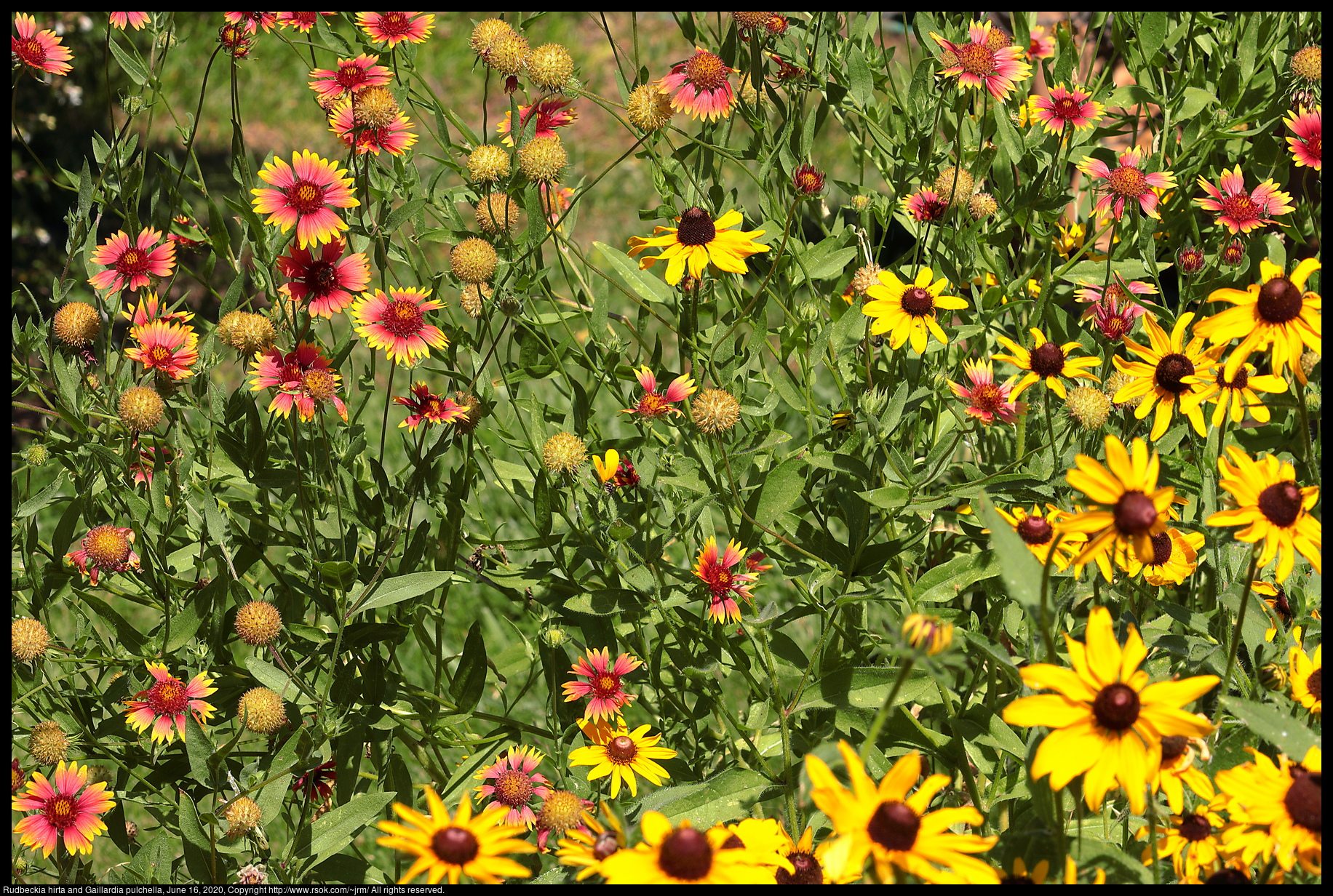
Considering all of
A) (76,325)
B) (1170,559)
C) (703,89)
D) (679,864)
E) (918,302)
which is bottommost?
(679,864)

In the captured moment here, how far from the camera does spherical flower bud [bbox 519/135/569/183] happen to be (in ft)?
5.23

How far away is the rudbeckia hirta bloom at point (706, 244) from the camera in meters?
1.54

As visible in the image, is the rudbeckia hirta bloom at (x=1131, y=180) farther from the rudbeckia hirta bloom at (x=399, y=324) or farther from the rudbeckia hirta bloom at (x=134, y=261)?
the rudbeckia hirta bloom at (x=134, y=261)

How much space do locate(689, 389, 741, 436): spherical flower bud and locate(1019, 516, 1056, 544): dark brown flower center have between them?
0.43 metres

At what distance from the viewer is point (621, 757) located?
155 cm

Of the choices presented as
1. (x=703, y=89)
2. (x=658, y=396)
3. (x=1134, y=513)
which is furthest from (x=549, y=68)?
(x=1134, y=513)

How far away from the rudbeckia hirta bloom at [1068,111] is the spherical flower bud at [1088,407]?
577mm

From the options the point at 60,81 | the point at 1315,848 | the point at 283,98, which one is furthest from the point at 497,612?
the point at 283,98

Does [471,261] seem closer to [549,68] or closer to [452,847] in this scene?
[549,68]

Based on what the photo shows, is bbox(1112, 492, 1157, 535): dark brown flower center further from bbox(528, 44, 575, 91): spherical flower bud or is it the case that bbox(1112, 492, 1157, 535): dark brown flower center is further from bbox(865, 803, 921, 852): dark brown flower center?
bbox(528, 44, 575, 91): spherical flower bud

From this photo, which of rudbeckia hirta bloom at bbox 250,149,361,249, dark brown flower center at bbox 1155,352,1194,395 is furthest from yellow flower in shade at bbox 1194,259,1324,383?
rudbeckia hirta bloom at bbox 250,149,361,249

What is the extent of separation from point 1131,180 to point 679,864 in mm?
1398

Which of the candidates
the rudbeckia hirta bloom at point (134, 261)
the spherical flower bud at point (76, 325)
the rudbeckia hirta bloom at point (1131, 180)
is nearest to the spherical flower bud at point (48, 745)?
the spherical flower bud at point (76, 325)

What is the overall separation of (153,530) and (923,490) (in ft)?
4.25
